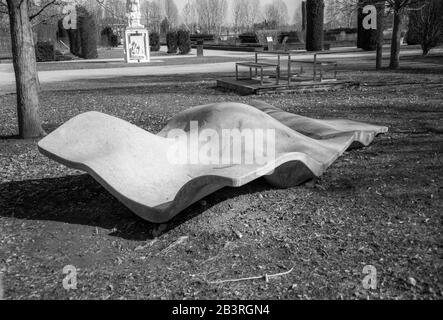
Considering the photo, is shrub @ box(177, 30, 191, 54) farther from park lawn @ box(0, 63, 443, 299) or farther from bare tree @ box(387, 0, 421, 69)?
park lawn @ box(0, 63, 443, 299)

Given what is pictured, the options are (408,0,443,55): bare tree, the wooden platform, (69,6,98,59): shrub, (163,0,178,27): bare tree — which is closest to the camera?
the wooden platform

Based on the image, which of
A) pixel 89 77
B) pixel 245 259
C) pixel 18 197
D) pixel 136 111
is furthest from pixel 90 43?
pixel 245 259

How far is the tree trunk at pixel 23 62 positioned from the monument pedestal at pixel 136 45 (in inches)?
856

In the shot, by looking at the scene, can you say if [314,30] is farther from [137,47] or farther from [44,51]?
[44,51]

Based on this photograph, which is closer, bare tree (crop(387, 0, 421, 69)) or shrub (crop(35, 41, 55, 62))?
bare tree (crop(387, 0, 421, 69))

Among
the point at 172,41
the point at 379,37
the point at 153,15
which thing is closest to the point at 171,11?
the point at 153,15

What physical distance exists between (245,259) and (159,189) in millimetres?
1349

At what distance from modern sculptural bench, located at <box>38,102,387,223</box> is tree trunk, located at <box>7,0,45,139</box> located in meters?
3.08

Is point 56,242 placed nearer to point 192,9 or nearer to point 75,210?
point 75,210

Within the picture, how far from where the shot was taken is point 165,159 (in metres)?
5.27

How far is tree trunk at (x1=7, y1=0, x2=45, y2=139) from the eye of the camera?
25.1ft

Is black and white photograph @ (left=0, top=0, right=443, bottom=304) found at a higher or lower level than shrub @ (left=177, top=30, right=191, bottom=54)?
lower

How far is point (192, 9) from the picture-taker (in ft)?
310

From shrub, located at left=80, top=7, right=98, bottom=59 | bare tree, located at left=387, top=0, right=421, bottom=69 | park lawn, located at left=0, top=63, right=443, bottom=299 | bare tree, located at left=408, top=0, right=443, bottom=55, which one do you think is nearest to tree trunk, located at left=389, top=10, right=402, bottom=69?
bare tree, located at left=387, top=0, right=421, bottom=69
